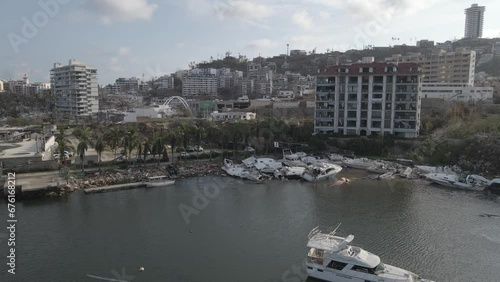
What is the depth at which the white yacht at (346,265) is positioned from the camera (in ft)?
52.2

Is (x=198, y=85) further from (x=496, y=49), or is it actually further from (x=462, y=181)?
(x=462, y=181)

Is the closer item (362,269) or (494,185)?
(362,269)

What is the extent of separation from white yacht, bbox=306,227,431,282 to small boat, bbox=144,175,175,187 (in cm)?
1714

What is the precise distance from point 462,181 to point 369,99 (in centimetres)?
1794

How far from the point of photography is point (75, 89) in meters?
83.2

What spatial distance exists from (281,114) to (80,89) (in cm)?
4348

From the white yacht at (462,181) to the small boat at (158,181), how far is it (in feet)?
72.2

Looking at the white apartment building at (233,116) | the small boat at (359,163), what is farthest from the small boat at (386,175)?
the white apartment building at (233,116)

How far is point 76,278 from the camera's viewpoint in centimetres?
1702

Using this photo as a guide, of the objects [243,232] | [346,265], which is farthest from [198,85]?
[346,265]

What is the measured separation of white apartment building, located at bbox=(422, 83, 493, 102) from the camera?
63469 mm

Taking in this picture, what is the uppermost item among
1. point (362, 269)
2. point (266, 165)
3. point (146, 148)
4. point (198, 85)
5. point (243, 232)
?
point (198, 85)

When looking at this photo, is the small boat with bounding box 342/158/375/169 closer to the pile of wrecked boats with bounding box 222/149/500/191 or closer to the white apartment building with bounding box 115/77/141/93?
the pile of wrecked boats with bounding box 222/149/500/191

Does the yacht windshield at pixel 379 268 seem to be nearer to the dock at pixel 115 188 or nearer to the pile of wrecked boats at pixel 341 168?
the pile of wrecked boats at pixel 341 168
